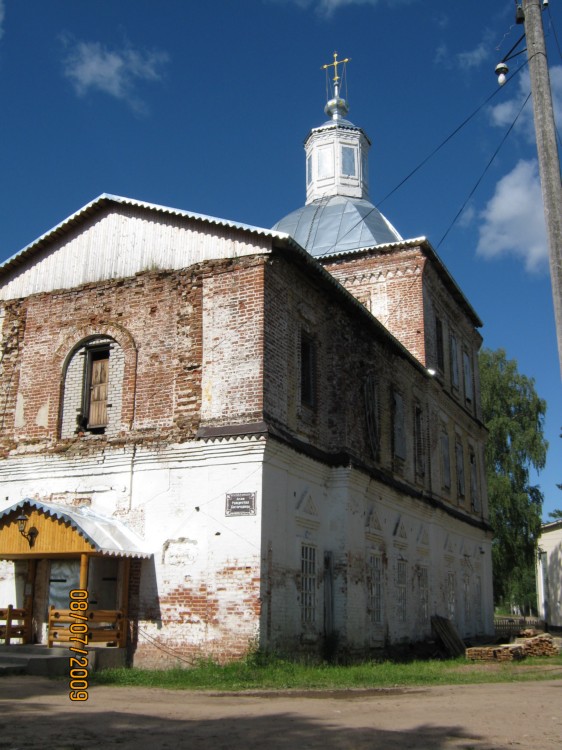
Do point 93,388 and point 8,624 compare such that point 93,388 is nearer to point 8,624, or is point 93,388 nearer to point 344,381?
point 8,624

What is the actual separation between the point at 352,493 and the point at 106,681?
226 inches

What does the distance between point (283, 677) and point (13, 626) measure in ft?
15.3

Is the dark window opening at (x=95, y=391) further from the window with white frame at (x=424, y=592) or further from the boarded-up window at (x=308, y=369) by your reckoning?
the window with white frame at (x=424, y=592)

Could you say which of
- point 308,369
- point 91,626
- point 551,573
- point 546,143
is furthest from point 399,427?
point 551,573

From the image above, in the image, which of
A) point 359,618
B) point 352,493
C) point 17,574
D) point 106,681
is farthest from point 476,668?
point 17,574

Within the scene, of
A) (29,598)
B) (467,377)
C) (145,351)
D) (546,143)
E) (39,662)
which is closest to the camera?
(546,143)

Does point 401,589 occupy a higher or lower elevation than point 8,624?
higher

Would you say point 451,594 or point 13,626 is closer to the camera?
point 13,626

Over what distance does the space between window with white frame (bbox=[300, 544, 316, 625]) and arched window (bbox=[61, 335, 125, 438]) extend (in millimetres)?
3853

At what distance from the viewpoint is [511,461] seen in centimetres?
3566

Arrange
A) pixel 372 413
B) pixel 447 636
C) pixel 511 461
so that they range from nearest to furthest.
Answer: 1. pixel 372 413
2. pixel 447 636
3. pixel 511 461

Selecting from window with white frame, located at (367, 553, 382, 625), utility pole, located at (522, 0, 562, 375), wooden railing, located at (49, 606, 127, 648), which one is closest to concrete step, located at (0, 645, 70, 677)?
wooden railing, located at (49, 606, 127, 648)

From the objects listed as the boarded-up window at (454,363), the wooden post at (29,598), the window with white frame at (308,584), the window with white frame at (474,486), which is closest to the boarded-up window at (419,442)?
the boarded-up window at (454,363)
